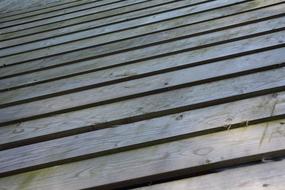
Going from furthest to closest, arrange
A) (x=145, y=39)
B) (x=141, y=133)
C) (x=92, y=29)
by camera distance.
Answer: (x=92, y=29) < (x=145, y=39) < (x=141, y=133)

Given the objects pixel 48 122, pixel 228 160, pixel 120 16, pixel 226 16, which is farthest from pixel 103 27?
A: pixel 228 160

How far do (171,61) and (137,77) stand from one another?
20 cm

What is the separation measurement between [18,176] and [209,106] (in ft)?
2.40

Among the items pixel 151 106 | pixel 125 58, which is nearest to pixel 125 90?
pixel 151 106

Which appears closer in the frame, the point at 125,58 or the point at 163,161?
the point at 163,161

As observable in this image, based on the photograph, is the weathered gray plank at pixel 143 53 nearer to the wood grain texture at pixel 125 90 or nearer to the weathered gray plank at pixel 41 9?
the wood grain texture at pixel 125 90

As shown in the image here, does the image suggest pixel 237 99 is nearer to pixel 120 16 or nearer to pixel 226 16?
pixel 226 16

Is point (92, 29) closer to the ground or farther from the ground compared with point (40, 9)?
closer to the ground

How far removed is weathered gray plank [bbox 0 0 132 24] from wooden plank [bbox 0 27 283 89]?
41.1 inches

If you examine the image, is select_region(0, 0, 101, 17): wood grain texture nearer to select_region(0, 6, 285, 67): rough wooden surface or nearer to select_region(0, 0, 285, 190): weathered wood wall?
select_region(0, 0, 285, 190): weathered wood wall

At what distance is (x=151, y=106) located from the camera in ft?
6.12

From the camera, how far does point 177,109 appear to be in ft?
5.87

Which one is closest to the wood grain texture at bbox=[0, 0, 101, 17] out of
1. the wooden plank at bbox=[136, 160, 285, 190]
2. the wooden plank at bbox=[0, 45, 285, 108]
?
the wooden plank at bbox=[0, 45, 285, 108]

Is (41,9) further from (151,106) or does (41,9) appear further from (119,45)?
(151,106)
